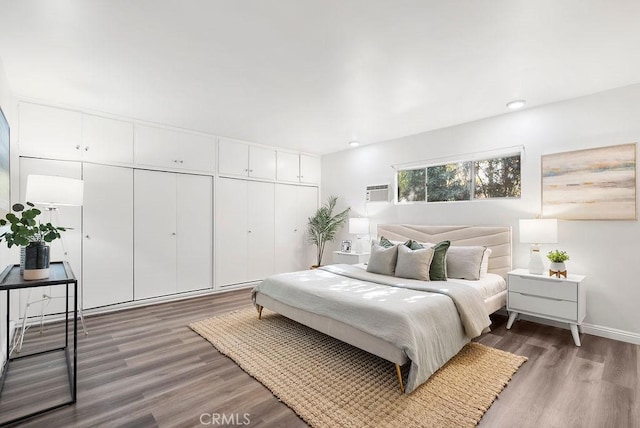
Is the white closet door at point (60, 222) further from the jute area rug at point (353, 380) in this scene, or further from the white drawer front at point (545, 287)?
the white drawer front at point (545, 287)

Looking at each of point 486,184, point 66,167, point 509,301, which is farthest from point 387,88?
point 66,167

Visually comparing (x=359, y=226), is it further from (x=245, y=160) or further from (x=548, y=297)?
(x=548, y=297)

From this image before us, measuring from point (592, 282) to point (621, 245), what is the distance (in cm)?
46

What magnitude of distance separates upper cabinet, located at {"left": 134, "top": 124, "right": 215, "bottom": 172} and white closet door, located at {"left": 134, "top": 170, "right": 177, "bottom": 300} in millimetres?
195

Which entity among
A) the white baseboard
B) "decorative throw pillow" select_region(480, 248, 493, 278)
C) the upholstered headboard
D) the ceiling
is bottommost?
the white baseboard

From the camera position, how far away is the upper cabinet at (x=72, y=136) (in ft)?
11.1

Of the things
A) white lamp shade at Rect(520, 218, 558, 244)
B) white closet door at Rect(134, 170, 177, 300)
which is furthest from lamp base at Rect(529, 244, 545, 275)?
white closet door at Rect(134, 170, 177, 300)

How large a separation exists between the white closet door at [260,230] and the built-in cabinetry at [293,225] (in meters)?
0.13

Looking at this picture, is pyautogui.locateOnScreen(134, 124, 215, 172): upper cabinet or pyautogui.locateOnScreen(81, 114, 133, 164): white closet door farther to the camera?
pyautogui.locateOnScreen(134, 124, 215, 172): upper cabinet

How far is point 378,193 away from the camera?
517 cm

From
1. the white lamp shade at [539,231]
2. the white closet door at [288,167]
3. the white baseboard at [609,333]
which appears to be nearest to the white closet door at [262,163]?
the white closet door at [288,167]

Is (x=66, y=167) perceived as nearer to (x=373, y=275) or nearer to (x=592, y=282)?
(x=373, y=275)

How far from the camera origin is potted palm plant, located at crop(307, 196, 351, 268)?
5.77m

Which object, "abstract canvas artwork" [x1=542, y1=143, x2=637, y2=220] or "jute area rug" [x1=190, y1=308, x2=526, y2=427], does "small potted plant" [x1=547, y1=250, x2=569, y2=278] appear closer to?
"abstract canvas artwork" [x1=542, y1=143, x2=637, y2=220]
